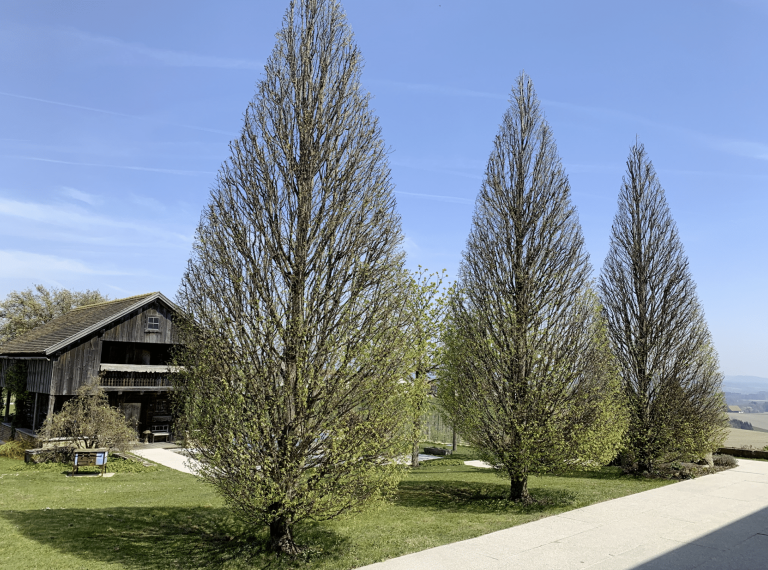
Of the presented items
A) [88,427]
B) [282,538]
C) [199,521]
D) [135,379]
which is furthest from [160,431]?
[282,538]

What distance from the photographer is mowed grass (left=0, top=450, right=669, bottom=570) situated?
852 cm

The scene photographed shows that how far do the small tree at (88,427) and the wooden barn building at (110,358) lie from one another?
192 cm

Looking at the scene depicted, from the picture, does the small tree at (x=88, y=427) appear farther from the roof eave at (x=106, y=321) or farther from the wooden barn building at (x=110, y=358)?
the roof eave at (x=106, y=321)

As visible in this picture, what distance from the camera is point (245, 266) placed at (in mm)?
8758

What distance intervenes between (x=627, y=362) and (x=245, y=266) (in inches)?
658

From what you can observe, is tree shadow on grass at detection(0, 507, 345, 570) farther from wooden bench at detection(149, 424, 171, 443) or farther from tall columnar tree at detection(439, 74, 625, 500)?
wooden bench at detection(149, 424, 171, 443)

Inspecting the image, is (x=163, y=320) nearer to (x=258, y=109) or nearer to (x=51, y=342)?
(x=51, y=342)

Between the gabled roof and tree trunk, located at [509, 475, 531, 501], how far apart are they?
1743 centimetres

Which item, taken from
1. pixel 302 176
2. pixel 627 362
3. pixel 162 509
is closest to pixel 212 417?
pixel 302 176

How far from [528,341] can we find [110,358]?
2180cm

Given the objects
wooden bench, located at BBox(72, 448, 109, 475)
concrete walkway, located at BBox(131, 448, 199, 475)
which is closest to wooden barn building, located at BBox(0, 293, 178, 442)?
concrete walkway, located at BBox(131, 448, 199, 475)

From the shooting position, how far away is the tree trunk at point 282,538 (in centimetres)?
852

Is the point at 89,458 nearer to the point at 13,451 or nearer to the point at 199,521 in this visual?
the point at 13,451

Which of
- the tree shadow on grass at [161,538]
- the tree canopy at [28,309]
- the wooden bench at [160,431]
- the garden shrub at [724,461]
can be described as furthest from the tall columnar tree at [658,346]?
the tree canopy at [28,309]
